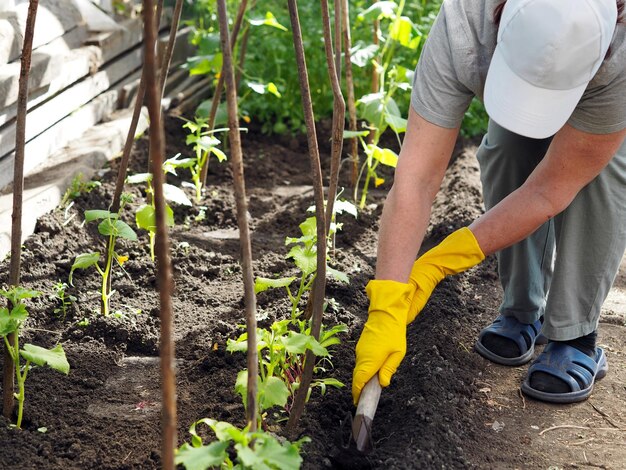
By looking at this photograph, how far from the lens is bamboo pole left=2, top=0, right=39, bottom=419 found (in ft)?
6.58

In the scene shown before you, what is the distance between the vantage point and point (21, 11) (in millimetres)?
3631

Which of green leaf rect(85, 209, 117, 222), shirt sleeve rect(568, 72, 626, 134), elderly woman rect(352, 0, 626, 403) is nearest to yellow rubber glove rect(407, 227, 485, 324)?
elderly woman rect(352, 0, 626, 403)

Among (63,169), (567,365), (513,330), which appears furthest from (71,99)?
(567,365)

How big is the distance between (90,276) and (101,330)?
1.22ft

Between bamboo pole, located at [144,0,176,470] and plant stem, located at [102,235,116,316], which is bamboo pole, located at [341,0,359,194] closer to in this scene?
plant stem, located at [102,235,116,316]

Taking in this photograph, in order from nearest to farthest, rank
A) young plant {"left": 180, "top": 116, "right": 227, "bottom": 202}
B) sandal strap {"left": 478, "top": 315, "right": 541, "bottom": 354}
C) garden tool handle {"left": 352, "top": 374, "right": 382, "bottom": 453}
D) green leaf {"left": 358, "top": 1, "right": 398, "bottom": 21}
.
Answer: garden tool handle {"left": 352, "top": 374, "right": 382, "bottom": 453}
sandal strap {"left": 478, "top": 315, "right": 541, "bottom": 354}
young plant {"left": 180, "top": 116, "right": 227, "bottom": 202}
green leaf {"left": 358, "top": 1, "right": 398, "bottom": 21}

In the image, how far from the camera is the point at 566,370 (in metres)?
2.60

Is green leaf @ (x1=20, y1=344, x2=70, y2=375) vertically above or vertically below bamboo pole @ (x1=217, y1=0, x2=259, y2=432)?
below

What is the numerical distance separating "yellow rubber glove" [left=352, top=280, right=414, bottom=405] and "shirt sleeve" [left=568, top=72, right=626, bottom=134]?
0.63m

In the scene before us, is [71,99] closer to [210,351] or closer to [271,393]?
[210,351]


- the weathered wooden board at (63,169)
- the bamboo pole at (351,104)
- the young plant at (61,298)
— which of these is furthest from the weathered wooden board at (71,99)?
the bamboo pole at (351,104)

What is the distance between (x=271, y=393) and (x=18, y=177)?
2.58ft

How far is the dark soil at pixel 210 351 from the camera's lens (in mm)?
2129

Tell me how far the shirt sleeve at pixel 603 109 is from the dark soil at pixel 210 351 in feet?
2.64
